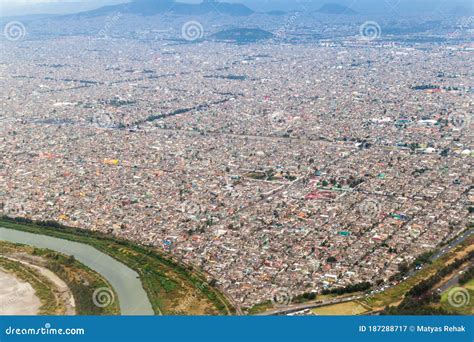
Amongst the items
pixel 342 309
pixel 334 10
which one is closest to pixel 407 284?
pixel 342 309

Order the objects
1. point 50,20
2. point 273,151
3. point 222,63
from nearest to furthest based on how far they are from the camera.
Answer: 1. point 273,151
2. point 222,63
3. point 50,20

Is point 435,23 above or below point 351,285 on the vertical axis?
above

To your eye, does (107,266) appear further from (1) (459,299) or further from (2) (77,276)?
(1) (459,299)

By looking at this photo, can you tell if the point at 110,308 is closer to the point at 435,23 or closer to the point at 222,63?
the point at 222,63

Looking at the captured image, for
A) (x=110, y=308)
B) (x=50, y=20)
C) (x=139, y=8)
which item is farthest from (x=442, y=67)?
(x=50, y=20)

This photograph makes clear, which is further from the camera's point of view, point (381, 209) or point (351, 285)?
point (381, 209)

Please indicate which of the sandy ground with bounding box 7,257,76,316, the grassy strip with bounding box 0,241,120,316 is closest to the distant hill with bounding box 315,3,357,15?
the grassy strip with bounding box 0,241,120,316

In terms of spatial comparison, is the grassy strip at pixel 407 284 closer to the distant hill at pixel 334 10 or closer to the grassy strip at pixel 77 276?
the grassy strip at pixel 77 276
